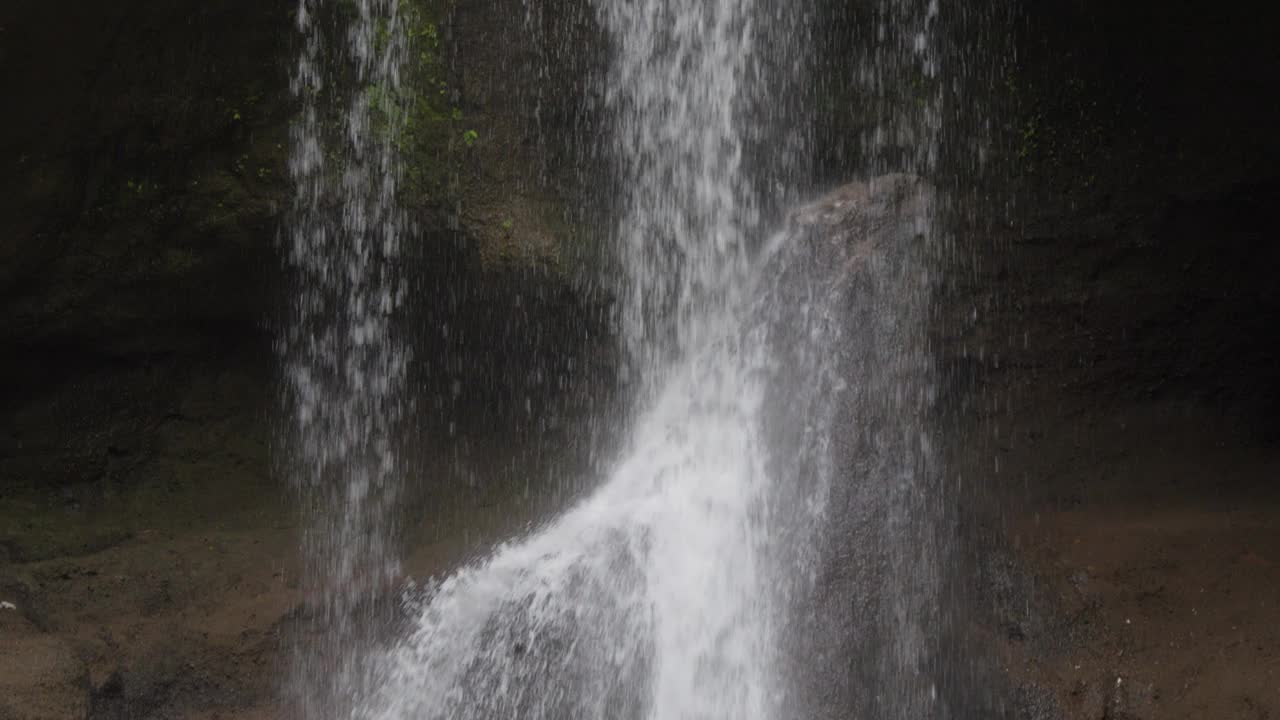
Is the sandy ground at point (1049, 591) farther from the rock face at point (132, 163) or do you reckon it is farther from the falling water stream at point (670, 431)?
the rock face at point (132, 163)

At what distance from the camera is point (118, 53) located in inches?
167

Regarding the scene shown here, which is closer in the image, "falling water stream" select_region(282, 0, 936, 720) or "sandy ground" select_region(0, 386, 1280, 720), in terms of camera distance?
"falling water stream" select_region(282, 0, 936, 720)

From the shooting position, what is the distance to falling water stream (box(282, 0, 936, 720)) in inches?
149

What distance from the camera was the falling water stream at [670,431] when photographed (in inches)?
149

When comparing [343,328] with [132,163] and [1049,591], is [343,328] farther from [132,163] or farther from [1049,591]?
[1049,591]

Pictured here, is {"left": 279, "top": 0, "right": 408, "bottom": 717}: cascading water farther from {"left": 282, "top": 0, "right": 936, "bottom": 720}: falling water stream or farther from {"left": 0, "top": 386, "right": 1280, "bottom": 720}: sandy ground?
{"left": 0, "top": 386, "right": 1280, "bottom": 720}: sandy ground

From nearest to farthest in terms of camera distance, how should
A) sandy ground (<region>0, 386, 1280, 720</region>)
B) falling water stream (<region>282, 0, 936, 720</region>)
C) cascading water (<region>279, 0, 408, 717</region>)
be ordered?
falling water stream (<region>282, 0, 936, 720</region>) → sandy ground (<region>0, 386, 1280, 720</region>) → cascading water (<region>279, 0, 408, 717</region>)

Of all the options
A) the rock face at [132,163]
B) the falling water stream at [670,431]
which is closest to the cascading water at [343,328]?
the falling water stream at [670,431]

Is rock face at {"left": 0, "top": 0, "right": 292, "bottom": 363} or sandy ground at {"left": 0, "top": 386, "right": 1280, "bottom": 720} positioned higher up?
rock face at {"left": 0, "top": 0, "right": 292, "bottom": 363}

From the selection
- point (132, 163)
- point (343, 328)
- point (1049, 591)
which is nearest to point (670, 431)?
point (343, 328)

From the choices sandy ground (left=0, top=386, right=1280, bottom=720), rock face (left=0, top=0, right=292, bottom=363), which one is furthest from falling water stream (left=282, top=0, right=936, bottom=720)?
sandy ground (left=0, top=386, right=1280, bottom=720)

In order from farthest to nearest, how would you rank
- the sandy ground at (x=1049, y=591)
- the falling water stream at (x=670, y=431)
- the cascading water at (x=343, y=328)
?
the cascading water at (x=343, y=328) → the sandy ground at (x=1049, y=591) → the falling water stream at (x=670, y=431)

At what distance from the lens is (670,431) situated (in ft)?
14.2

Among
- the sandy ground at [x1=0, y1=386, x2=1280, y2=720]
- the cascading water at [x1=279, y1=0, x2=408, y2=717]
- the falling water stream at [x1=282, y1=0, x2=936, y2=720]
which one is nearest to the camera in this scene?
the falling water stream at [x1=282, y1=0, x2=936, y2=720]
